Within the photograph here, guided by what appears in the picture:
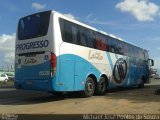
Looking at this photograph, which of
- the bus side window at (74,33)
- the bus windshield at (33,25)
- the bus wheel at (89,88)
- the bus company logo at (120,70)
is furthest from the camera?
the bus company logo at (120,70)

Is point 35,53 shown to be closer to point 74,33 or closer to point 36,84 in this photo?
point 36,84

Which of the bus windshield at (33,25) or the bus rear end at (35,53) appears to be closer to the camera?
the bus rear end at (35,53)

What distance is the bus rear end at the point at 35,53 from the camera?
14.4 meters

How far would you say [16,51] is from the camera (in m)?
15.8

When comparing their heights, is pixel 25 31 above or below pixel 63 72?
above

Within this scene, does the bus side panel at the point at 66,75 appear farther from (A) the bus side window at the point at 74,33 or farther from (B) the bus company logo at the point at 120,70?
(B) the bus company logo at the point at 120,70

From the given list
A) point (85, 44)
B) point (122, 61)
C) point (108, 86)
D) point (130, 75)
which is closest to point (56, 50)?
point (85, 44)

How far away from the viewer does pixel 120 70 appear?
72.5 feet

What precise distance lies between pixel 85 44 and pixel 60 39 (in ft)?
8.36

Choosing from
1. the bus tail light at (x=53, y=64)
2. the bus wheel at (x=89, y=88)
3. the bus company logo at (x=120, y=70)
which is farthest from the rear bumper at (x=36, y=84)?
the bus company logo at (x=120, y=70)

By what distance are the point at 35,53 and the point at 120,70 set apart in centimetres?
850

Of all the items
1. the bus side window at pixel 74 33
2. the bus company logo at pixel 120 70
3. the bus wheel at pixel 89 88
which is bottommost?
the bus wheel at pixel 89 88

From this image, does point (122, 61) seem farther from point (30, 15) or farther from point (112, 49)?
Answer: point (30, 15)

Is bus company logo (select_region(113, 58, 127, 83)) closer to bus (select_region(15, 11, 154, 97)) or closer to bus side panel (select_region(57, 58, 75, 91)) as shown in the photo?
bus (select_region(15, 11, 154, 97))
